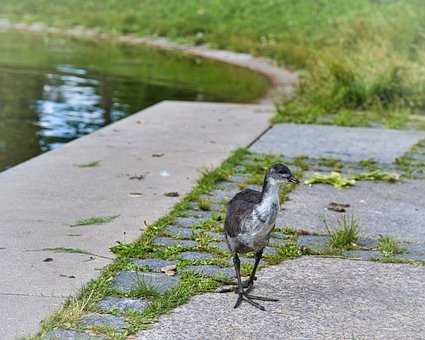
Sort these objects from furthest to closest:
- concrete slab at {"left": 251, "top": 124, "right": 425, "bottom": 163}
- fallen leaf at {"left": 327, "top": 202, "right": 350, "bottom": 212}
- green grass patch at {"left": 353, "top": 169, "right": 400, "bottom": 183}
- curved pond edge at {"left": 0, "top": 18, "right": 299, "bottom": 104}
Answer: curved pond edge at {"left": 0, "top": 18, "right": 299, "bottom": 104} < concrete slab at {"left": 251, "top": 124, "right": 425, "bottom": 163} < green grass patch at {"left": 353, "top": 169, "right": 400, "bottom": 183} < fallen leaf at {"left": 327, "top": 202, "right": 350, "bottom": 212}

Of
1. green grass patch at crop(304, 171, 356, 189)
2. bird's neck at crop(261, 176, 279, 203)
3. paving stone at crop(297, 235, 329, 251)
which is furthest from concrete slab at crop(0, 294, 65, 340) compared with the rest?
green grass patch at crop(304, 171, 356, 189)

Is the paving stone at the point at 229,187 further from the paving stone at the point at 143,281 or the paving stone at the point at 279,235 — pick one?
the paving stone at the point at 143,281

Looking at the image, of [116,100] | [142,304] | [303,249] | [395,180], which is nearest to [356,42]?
[116,100]

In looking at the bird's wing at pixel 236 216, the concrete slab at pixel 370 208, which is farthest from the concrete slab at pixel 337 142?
the bird's wing at pixel 236 216

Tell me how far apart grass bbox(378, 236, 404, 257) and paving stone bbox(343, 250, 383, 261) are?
0.05 m

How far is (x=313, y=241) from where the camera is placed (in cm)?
574

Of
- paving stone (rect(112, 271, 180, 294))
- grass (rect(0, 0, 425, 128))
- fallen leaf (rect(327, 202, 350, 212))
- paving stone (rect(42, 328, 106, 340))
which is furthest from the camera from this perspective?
grass (rect(0, 0, 425, 128))

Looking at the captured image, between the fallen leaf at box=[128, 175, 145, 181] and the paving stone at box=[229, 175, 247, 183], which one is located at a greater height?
Result: the paving stone at box=[229, 175, 247, 183]

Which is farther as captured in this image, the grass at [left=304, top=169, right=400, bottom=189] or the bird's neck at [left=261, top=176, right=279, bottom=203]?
the grass at [left=304, top=169, right=400, bottom=189]

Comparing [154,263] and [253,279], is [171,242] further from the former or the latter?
[253,279]

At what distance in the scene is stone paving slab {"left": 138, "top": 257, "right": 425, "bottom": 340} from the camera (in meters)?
4.14

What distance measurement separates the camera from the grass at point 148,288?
414 cm

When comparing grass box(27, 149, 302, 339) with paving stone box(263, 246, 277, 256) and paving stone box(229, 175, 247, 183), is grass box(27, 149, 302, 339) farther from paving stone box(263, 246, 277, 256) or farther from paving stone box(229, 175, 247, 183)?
paving stone box(229, 175, 247, 183)

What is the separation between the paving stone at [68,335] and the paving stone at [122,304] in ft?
1.09
